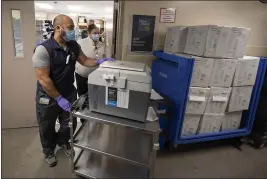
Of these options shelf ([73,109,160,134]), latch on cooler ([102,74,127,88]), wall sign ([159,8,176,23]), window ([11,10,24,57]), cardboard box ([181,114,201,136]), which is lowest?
cardboard box ([181,114,201,136])

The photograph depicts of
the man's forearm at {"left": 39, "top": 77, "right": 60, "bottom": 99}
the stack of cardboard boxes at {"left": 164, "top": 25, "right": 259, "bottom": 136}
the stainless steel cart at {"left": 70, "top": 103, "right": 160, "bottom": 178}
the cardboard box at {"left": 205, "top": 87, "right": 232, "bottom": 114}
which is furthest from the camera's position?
the cardboard box at {"left": 205, "top": 87, "right": 232, "bottom": 114}

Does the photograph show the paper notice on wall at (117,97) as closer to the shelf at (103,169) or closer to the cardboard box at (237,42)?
the shelf at (103,169)

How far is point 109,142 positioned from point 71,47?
898 mm

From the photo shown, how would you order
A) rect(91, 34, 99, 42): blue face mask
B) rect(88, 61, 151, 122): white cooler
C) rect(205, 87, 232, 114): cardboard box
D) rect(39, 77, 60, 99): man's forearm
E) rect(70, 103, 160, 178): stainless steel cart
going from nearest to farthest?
rect(88, 61, 151, 122): white cooler < rect(70, 103, 160, 178): stainless steel cart < rect(39, 77, 60, 99): man's forearm < rect(205, 87, 232, 114): cardboard box < rect(91, 34, 99, 42): blue face mask

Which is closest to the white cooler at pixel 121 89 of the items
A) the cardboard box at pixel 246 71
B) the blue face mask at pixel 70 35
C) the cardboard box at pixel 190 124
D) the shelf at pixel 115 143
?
the shelf at pixel 115 143

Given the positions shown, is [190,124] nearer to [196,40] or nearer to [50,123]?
[196,40]

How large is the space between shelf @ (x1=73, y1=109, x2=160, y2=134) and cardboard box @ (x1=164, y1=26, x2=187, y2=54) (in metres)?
0.85

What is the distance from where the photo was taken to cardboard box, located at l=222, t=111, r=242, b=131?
1760 mm

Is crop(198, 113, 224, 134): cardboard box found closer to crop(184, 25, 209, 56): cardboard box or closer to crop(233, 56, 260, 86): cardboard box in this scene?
crop(233, 56, 260, 86): cardboard box

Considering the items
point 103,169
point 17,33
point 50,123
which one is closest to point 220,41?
point 103,169

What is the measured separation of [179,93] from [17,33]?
1.75m

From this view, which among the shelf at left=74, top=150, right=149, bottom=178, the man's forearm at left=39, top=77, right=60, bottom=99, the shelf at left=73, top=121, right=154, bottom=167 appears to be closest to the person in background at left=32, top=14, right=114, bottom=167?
the man's forearm at left=39, top=77, right=60, bottom=99

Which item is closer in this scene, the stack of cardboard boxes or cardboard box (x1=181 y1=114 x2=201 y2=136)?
the stack of cardboard boxes

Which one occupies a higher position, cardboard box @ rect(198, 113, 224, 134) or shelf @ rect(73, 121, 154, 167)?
cardboard box @ rect(198, 113, 224, 134)
